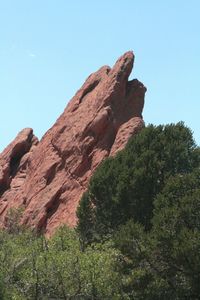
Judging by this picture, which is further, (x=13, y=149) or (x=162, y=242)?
(x=13, y=149)

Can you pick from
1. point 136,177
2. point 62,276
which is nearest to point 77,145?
point 136,177

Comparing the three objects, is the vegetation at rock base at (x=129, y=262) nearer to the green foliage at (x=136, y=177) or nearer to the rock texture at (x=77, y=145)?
the green foliage at (x=136, y=177)

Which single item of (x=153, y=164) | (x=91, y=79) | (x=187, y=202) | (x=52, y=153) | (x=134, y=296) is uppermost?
(x=91, y=79)

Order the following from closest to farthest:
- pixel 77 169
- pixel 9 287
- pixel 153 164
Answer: pixel 9 287, pixel 153 164, pixel 77 169

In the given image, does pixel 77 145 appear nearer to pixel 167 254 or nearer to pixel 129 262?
pixel 129 262

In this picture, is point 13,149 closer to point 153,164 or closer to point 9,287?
point 153,164

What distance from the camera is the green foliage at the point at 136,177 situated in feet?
141

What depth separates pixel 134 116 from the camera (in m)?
56.2

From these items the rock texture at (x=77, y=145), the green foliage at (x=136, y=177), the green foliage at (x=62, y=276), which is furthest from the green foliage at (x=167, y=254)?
the rock texture at (x=77, y=145)

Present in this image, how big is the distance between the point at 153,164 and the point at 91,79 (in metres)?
21.1

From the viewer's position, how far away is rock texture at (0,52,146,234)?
2141 inches

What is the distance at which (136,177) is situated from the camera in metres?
43.4

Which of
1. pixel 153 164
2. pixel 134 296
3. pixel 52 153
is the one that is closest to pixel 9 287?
pixel 134 296

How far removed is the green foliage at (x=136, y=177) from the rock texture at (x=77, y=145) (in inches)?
223
